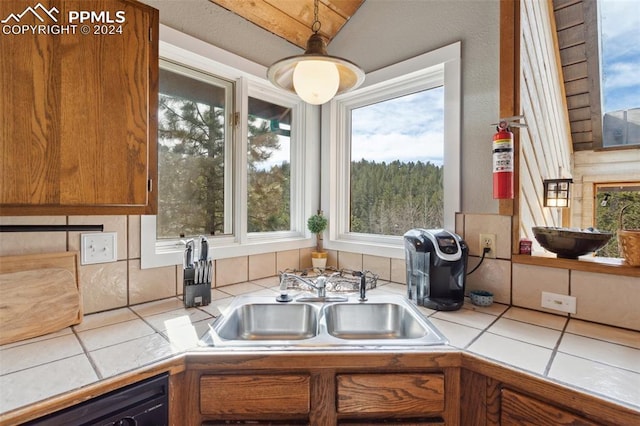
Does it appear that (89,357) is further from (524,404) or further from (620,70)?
(620,70)

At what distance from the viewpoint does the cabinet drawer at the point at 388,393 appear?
87 cm

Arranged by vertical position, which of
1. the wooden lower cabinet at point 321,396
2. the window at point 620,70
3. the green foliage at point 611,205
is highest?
the window at point 620,70

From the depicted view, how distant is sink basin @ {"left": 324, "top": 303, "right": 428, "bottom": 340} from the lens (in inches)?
51.1

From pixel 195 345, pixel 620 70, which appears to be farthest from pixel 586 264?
pixel 620 70

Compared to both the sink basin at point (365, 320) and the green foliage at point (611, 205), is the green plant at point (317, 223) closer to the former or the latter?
the sink basin at point (365, 320)

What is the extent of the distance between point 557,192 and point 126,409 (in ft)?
6.17

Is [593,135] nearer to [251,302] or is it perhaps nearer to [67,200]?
[251,302]

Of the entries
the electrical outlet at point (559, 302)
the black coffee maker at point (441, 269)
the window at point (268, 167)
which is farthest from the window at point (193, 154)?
the electrical outlet at point (559, 302)

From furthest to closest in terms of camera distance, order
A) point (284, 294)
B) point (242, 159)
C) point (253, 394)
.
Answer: point (242, 159)
point (284, 294)
point (253, 394)

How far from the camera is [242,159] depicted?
64.1 inches

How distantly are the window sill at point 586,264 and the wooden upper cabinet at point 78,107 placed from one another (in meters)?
1.46

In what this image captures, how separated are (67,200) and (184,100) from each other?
795 millimetres

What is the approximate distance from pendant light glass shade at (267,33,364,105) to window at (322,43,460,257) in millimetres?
635

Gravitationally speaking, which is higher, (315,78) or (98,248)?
(315,78)
